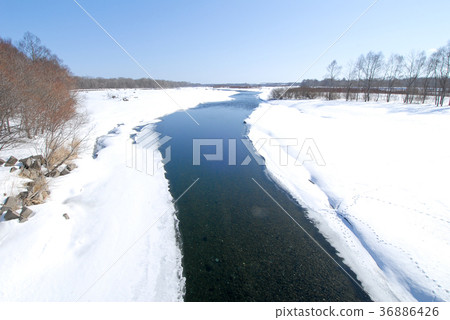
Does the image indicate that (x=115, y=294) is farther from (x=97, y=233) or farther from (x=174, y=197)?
(x=174, y=197)

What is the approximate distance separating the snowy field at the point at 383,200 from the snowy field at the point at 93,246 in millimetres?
3987

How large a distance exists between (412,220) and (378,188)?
5.50 feet

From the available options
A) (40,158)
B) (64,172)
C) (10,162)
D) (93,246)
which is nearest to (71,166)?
(64,172)

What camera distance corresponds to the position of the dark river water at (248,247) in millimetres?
3576

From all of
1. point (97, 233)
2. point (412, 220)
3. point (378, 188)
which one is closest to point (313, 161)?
point (378, 188)

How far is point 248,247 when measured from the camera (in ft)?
15.0

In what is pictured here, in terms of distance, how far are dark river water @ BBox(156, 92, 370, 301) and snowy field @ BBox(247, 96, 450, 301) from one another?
567mm

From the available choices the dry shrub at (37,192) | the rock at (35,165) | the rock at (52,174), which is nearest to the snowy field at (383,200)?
the dry shrub at (37,192)

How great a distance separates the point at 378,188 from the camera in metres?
6.44

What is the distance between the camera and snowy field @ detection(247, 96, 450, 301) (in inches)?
148

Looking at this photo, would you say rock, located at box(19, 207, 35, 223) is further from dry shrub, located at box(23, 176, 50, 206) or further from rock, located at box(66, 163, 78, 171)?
rock, located at box(66, 163, 78, 171)

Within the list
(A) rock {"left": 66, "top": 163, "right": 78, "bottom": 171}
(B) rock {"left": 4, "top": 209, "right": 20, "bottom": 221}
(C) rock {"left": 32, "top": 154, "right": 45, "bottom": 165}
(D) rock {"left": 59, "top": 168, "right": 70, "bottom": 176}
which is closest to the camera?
(B) rock {"left": 4, "top": 209, "right": 20, "bottom": 221}

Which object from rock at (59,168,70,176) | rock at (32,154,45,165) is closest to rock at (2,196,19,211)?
rock at (59,168,70,176)

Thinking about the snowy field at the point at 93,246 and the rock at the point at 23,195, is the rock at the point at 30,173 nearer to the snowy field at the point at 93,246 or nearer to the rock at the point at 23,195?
the snowy field at the point at 93,246
